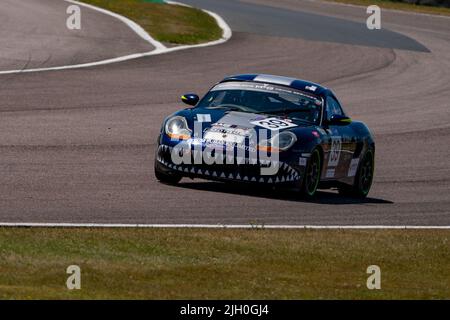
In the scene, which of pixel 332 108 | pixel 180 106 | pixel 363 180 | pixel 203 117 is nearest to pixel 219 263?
pixel 203 117

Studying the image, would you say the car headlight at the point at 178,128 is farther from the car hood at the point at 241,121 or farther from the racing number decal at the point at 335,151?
the racing number decal at the point at 335,151

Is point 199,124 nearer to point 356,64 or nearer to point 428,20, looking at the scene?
point 356,64

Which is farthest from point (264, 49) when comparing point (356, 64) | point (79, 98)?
point (79, 98)

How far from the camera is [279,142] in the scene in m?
14.3

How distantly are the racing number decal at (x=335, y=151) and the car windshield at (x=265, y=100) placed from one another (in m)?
0.33

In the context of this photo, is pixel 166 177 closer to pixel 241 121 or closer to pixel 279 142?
pixel 241 121

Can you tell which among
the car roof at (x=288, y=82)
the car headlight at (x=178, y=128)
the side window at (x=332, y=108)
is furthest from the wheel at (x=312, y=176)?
the car headlight at (x=178, y=128)

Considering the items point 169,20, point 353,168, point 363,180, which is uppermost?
point 353,168

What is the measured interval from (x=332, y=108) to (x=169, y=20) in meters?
16.4

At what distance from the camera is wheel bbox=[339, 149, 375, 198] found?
52.8 ft

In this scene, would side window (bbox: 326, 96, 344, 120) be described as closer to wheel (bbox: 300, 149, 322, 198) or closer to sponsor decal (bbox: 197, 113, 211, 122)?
wheel (bbox: 300, 149, 322, 198)

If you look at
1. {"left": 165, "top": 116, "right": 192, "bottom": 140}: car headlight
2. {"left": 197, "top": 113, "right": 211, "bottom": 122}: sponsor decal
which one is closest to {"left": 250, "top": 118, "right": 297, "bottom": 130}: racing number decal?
{"left": 197, "top": 113, "right": 211, "bottom": 122}: sponsor decal

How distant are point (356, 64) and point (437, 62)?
2.81 metres

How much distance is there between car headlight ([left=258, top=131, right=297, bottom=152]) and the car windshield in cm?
77
